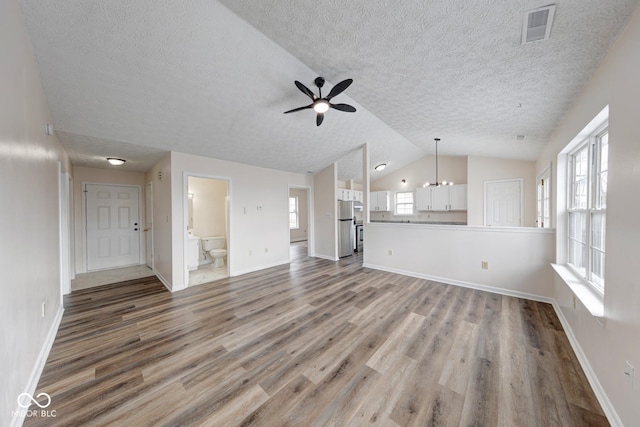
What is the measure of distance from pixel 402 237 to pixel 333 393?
138 inches

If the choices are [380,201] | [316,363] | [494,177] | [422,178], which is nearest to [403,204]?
[380,201]

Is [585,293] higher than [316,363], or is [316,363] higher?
[585,293]

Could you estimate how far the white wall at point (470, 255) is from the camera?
10.8 ft

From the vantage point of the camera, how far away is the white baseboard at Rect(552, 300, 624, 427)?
4.64 feet

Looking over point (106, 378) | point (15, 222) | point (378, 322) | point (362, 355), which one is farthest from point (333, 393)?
point (15, 222)

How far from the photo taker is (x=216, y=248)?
570cm

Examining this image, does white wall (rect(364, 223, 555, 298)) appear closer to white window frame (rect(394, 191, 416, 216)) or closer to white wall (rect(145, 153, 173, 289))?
white window frame (rect(394, 191, 416, 216))

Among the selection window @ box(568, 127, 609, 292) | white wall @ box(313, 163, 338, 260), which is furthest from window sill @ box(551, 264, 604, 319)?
white wall @ box(313, 163, 338, 260)

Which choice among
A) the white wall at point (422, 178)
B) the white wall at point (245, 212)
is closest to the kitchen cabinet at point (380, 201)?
the white wall at point (422, 178)

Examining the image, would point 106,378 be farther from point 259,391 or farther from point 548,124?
point 548,124

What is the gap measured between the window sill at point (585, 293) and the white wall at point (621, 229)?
0.08 metres

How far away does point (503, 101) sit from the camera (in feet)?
8.47

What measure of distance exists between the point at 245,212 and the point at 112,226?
3.20 metres

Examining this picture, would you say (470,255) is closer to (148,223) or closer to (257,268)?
(257,268)
